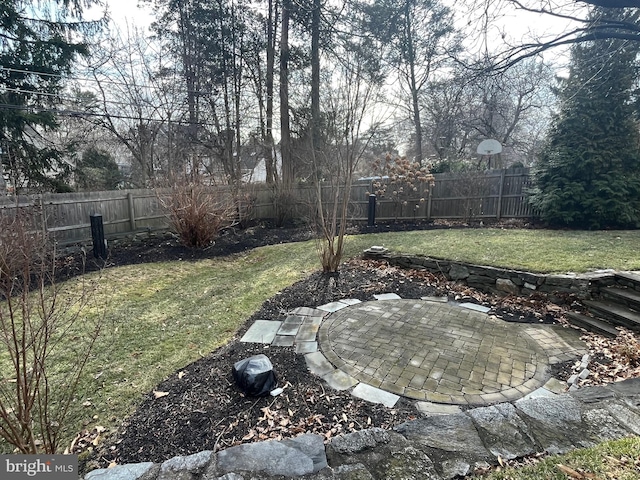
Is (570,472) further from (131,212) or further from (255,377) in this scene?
(131,212)

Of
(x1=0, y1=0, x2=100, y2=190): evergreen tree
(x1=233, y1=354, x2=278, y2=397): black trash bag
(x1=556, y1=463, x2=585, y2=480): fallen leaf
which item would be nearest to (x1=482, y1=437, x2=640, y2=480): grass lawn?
(x1=556, y1=463, x2=585, y2=480): fallen leaf

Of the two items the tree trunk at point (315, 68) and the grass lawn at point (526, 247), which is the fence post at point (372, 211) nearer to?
the grass lawn at point (526, 247)

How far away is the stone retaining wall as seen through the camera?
3.88m

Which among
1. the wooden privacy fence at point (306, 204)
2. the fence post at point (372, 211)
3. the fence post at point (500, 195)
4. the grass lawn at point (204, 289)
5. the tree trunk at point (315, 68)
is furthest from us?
the tree trunk at point (315, 68)

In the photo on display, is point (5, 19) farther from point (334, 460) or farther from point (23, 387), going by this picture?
point (334, 460)

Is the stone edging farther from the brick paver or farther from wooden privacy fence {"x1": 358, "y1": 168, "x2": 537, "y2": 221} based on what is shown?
wooden privacy fence {"x1": 358, "y1": 168, "x2": 537, "y2": 221}

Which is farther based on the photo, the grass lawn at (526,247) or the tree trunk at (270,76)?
the tree trunk at (270,76)

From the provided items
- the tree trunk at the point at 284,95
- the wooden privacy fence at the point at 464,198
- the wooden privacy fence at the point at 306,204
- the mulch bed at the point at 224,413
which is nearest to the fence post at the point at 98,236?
the wooden privacy fence at the point at 306,204

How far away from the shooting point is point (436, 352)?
3.00 meters

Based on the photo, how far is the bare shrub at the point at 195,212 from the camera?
6660mm

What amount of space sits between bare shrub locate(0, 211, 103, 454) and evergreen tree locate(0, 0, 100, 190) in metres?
4.96

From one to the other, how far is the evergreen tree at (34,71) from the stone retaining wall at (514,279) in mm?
9280

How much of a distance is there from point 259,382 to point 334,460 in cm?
89

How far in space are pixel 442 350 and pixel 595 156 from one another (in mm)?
7828
